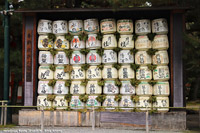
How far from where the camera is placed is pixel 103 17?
13023mm

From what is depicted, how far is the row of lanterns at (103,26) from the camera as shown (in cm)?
1201

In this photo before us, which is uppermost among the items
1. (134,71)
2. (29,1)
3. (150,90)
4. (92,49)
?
(29,1)

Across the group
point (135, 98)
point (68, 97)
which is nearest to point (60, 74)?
point (68, 97)

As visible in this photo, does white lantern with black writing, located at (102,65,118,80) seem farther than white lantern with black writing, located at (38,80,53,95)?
No

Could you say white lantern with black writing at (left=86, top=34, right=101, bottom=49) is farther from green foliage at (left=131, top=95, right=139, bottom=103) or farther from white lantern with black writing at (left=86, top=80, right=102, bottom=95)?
green foliage at (left=131, top=95, right=139, bottom=103)

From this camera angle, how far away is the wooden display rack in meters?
11.6

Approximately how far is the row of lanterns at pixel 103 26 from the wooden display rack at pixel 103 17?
0.34 metres

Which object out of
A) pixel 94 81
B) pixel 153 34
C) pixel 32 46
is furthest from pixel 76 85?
pixel 153 34

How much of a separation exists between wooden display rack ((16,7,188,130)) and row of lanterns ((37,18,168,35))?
344 mm

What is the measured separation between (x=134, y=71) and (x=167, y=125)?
244 centimetres

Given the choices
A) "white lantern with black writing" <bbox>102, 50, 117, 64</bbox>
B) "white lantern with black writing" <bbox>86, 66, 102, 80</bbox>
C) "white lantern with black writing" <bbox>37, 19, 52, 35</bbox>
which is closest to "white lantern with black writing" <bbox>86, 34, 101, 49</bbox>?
"white lantern with black writing" <bbox>102, 50, 117, 64</bbox>

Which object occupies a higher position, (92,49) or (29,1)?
(29,1)

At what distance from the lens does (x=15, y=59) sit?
15.3m

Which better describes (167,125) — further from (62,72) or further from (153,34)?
(62,72)
